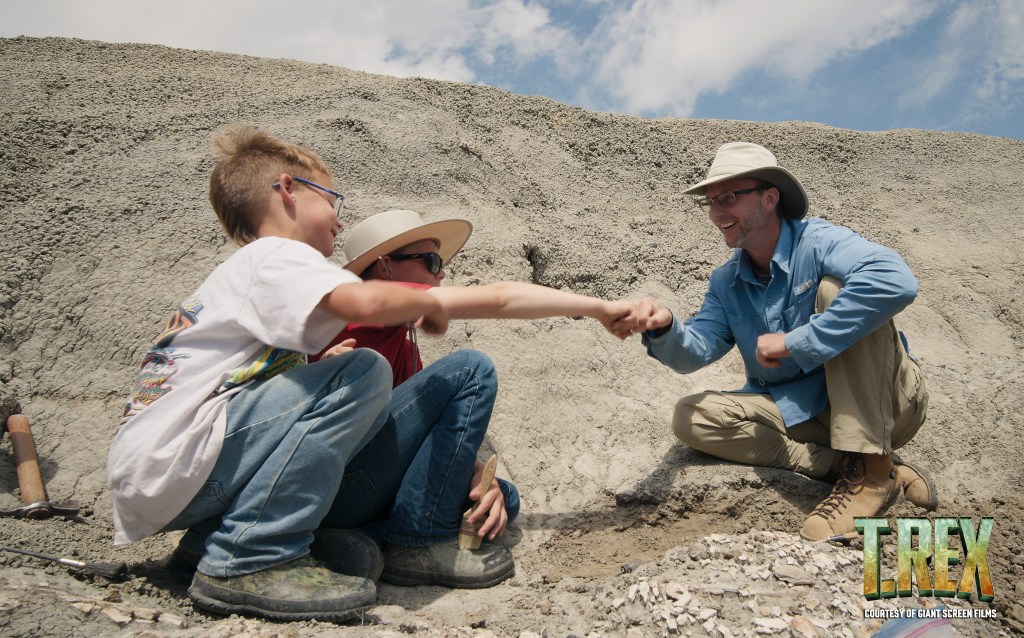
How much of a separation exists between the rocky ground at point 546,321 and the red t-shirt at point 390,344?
88 cm

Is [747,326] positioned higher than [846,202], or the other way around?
[846,202]

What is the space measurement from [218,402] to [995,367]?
5.08 meters

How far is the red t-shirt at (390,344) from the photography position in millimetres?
2693

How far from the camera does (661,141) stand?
6461mm

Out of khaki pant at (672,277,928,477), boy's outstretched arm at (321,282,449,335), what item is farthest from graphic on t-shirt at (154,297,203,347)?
khaki pant at (672,277,928,477)

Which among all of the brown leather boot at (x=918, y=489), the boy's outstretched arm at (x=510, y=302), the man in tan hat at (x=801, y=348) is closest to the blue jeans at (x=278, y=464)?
the boy's outstretched arm at (x=510, y=302)

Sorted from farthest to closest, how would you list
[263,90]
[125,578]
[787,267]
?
[263,90] < [787,267] < [125,578]

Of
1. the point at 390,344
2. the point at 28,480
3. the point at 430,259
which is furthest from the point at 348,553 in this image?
the point at 28,480

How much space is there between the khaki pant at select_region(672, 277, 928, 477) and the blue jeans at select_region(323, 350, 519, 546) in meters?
1.25

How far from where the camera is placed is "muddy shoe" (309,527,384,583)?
239 cm

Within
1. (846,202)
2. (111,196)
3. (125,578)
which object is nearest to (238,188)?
(125,578)

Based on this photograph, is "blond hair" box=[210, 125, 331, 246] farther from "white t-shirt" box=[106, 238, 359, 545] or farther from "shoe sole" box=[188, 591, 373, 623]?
"shoe sole" box=[188, 591, 373, 623]

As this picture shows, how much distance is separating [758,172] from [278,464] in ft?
7.92

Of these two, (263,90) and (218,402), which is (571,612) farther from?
(263,90)
